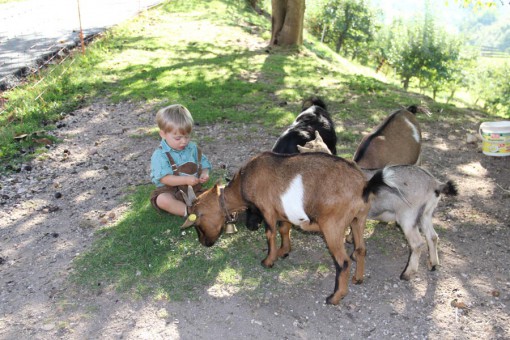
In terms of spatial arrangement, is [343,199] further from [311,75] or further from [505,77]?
Result: [505,77]

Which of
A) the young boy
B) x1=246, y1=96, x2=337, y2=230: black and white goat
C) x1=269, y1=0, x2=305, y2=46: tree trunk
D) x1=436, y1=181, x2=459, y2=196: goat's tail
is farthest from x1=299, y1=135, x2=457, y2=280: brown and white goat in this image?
x1=269, y1=0, x2=305, y2=46: tree trunk

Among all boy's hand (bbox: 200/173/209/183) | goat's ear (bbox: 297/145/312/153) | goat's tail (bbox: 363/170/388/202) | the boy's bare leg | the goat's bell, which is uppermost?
goat's tail (bbox: 363/170/388/202)

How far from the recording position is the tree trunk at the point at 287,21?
12980mm

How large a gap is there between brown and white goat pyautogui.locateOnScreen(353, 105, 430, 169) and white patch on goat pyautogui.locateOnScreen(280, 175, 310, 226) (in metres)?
1.52

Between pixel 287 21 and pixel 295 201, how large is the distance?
10389 millimetres

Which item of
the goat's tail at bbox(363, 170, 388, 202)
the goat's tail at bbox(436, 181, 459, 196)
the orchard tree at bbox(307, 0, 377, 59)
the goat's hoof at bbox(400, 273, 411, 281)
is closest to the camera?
the goat's tail at bbox(363, 170, 388, 202)

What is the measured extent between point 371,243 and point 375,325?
131cm

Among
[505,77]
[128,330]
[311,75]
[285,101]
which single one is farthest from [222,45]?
[505,77]

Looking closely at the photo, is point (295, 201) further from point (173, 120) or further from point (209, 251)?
point (173, 120)

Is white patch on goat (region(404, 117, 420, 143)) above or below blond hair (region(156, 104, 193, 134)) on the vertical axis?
below

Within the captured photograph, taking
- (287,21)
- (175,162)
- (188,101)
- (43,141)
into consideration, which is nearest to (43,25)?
(287,21)

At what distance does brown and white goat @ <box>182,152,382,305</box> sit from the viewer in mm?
3963

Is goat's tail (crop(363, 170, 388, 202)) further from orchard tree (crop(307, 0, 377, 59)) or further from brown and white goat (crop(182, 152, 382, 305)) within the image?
orchard tree (crop(307, 0, 377, 59))

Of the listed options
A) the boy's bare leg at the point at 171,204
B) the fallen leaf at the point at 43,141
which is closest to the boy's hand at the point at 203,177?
the boy's bare leg at the point at 171,204
